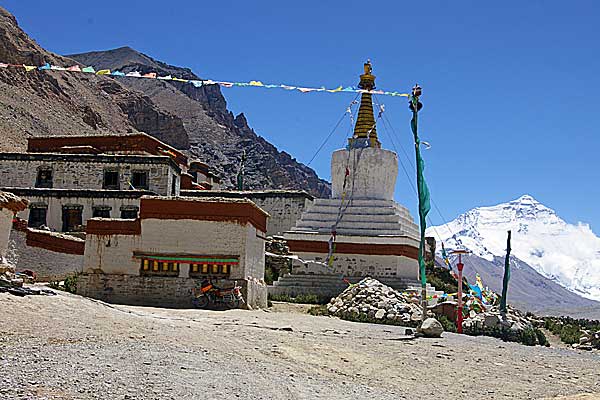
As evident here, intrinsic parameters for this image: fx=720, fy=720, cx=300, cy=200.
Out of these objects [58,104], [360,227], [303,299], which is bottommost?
[303,299]

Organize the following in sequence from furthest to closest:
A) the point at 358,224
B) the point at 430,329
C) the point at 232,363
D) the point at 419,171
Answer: the point at 358,224, the point at 419,171, the point at 430,329, the point at 232,363

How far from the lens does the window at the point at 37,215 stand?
28969 mm

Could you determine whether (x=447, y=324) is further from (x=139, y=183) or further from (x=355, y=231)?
(x=139, y=183)

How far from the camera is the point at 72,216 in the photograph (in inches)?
1148

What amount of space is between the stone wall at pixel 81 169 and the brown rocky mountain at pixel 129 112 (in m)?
26.4

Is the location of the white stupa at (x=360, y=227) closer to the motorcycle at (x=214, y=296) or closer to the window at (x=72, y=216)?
the window at (x=72, y=216)

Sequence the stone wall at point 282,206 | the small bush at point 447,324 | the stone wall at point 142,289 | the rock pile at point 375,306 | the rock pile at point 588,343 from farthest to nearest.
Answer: the stone wall at point 282,206 < the rock pile at point 588,343 < the small bush at point 447,324 < the rock pile at point 375,306 < the stone wall at point 142,289

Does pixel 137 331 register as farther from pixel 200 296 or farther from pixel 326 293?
pixel 326 293

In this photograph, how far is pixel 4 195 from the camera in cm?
1187

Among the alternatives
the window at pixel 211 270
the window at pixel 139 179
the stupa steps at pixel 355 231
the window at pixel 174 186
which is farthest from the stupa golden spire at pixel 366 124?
the window at pixel 211 270

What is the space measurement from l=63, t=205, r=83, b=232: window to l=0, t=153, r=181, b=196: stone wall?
80.4 inches

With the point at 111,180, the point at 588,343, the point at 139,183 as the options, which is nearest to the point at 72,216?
the point at 111,180

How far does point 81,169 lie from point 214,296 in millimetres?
16521

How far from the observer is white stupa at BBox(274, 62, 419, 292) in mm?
28375
